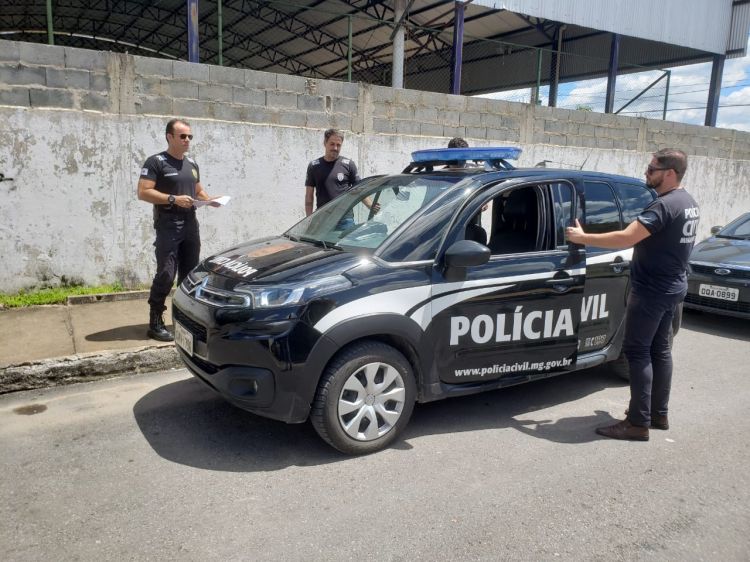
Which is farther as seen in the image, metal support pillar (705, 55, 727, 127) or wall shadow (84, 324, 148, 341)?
metal support pillar (705, 55, 727, 127)

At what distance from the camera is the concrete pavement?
421cm

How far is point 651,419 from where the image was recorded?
12.8 feet

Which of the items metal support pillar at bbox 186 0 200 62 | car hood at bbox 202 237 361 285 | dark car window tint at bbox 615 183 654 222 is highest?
metal support pillar at bbox 186 0 200 62

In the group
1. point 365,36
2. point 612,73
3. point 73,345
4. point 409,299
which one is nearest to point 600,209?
point 409,299

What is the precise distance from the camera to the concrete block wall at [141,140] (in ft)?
19.5

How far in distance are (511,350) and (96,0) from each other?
2440 cm

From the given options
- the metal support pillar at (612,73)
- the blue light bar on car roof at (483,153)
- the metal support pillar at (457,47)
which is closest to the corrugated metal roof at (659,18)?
the metal support pillar at (612,73)

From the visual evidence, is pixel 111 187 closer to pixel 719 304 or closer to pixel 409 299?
pixel 409 299

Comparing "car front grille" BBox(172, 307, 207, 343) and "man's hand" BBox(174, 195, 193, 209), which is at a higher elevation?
"man's hand" BBox(174, 195, 193, 209)

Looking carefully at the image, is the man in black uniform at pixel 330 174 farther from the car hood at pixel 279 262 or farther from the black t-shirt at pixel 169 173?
the car hood at pixel 279 262

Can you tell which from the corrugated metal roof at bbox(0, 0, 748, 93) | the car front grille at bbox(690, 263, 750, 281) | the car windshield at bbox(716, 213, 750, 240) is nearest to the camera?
the car front grille at bbox(690, 263, 750, 281)

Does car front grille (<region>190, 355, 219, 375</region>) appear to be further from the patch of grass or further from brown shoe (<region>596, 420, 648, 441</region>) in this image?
the patch of grass

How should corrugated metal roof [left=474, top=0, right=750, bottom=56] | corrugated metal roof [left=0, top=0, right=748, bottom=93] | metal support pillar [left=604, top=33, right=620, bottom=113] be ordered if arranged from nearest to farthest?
corrugated metal roof [left=474, top=0, right=750, bottom=56] < metal support pillar [left=604, top=33, right=620, bottom=113] < corrugated metal roof [left=0, top=0, right=748, bottom=93]

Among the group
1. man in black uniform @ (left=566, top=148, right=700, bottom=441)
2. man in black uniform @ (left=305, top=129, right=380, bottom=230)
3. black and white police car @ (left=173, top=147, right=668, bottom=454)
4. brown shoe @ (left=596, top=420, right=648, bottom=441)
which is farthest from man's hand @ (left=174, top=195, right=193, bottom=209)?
brown shoe @ (left=596, top=420, right=648, bottom=441)
